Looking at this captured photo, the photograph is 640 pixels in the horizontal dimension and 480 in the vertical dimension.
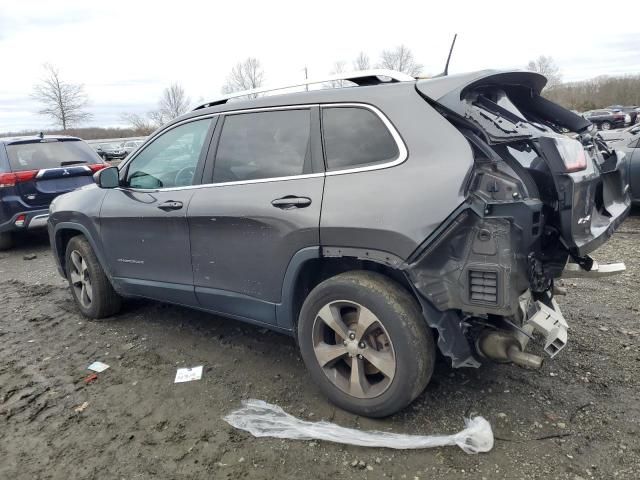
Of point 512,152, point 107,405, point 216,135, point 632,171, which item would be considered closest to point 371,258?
point 512,152

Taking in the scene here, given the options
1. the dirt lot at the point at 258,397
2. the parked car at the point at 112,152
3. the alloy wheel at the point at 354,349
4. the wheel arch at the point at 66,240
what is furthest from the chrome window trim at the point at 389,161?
the parked car at the point at 112,152

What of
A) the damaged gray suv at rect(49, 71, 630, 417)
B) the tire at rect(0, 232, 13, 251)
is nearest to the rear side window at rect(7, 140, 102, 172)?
the tire at rect(0, 232, 13, 251)

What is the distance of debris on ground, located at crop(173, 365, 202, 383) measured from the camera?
A: 3429 mm

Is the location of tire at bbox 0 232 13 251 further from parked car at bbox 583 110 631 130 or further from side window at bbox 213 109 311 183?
parked car at bbox 583 110 631 130

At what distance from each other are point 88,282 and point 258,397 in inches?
95.5

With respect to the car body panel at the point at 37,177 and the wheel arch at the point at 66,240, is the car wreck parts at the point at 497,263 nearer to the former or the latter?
the wheel arch at the point at 66,240

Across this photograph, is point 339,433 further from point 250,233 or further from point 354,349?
point 250,233

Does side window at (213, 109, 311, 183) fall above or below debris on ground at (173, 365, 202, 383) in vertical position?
above

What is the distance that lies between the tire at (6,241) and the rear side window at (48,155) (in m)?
1.17

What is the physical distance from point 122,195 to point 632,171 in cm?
686

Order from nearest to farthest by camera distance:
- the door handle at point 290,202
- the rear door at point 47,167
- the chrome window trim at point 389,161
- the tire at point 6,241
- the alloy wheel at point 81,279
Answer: the chrome window trim at point 389,161 < the door handle at point 290,202 < the alloy wheel at point 81,279 < the rear door at point 47,167 < the tire at point 6,241

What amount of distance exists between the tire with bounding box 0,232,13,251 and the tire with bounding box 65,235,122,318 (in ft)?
13.3

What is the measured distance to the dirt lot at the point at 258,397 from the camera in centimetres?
247

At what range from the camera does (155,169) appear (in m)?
3.88
